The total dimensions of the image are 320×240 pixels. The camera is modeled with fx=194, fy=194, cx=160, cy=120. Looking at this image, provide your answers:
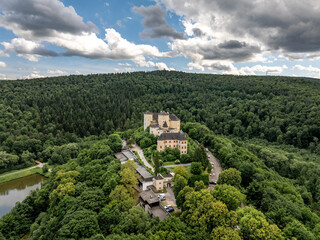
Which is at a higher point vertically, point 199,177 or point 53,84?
point 53,84

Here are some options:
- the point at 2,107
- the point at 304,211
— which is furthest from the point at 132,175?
the point at 2,107

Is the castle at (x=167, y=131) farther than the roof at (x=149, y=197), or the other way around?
the castle at (x=167, y=131)

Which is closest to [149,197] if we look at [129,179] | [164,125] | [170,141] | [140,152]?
[129,179]

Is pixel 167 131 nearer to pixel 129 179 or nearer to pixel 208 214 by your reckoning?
pixel 129 179

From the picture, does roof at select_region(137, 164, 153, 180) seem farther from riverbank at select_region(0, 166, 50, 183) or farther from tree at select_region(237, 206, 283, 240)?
riverbank at select_region(0, 166, 50, 183)

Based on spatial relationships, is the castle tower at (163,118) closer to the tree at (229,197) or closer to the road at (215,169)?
the road at (215,169)

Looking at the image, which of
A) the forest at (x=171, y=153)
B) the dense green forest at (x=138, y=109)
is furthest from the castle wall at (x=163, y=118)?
the dense green forest at (x=138, y=109)

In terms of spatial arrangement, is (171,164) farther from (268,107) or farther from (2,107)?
(2,107)
